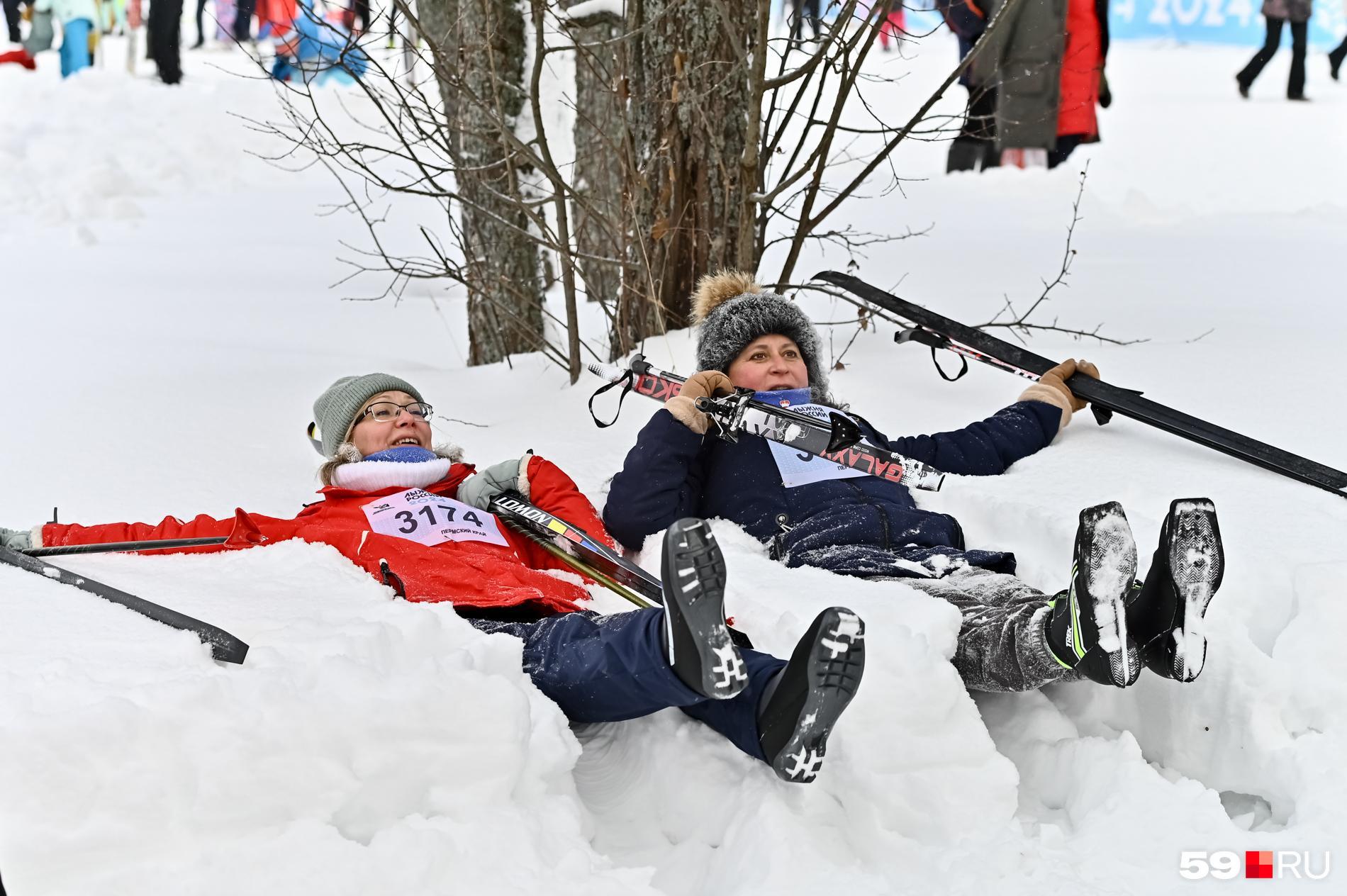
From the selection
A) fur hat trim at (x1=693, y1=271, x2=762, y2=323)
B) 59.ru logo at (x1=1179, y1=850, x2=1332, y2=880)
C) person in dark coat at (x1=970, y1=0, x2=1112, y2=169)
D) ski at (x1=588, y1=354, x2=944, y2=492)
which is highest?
person in dark coat at (x1=970, y1=0, x2=1112, y2=169)

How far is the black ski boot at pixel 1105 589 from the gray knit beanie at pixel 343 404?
214 centimetres

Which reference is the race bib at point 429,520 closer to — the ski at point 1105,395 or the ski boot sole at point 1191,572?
the ski boot sole at point 1191,572

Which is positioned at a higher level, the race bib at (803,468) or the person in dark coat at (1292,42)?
the person in dark coat at (1292,42)

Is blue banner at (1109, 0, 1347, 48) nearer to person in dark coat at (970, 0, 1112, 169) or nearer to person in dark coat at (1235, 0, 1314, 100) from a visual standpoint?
person in dark coat at (1235, 0, 1314, 100)

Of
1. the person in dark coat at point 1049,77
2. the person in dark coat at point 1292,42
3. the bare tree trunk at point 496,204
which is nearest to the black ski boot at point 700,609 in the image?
the bare tree trunk at point 496,204

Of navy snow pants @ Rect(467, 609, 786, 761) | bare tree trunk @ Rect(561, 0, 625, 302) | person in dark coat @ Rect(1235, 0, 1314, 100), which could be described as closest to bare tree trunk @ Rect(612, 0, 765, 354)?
bare tree trunk @ Rect(561, 0, 625, 302)

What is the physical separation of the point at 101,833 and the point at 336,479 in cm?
160

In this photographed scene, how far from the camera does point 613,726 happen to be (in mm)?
2535

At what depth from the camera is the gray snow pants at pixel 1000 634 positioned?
238 centimetres

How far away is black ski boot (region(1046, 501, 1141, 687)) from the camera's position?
7.07ft

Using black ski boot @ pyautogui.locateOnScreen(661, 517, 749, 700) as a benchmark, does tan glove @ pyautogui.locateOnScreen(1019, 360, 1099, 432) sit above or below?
above

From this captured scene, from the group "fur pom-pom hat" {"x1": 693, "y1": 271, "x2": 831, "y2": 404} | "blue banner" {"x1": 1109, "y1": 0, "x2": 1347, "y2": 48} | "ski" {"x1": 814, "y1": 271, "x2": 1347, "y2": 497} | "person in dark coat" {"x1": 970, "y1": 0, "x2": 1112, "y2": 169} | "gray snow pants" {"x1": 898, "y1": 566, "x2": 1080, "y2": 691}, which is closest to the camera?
"gray snow pants" {"x1": 898, "y1": 566, "x2": 1080, "y2": 691}

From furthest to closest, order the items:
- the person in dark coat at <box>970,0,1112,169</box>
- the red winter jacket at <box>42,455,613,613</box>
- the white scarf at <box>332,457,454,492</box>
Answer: the person in dark coat at <box>970,0,1112,169</box>, the white scarf at <box>332,457,454,492</box>, the red winter jacket at <box>42,455,613,613</box>

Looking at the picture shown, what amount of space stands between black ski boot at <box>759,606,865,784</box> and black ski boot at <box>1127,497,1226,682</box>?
60 centimetres
